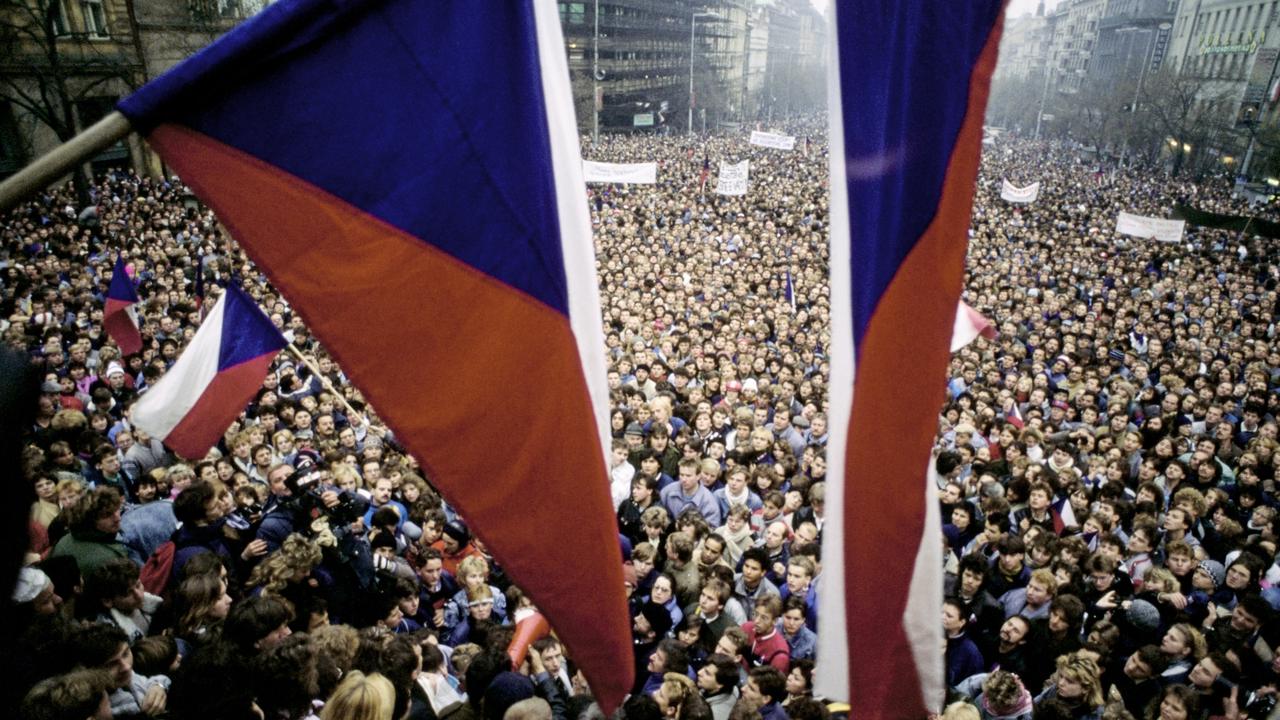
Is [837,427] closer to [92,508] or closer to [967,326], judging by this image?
[92,508]

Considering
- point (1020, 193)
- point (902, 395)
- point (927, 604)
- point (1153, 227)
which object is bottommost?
point (1020, 193)

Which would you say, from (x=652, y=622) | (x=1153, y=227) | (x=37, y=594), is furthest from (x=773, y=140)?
(x=37, y=594)

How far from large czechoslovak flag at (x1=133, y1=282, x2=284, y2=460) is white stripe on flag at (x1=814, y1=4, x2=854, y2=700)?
5.14 metres

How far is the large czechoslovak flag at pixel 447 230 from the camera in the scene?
6.18ft

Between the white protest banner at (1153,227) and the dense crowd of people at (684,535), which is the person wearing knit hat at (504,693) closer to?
the dense crowd of people at (684,535)

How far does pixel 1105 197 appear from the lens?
3341 centimetres

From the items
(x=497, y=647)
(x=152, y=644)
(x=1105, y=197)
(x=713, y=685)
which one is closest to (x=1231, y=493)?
(x=713, y=685)

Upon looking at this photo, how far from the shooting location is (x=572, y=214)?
7.16 feet

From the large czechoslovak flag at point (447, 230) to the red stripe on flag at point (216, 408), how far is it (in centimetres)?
451

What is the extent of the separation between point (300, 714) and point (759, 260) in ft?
53.0

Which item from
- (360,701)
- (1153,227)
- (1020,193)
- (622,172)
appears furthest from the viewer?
(1020,193)

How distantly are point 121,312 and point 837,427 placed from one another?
410 inches

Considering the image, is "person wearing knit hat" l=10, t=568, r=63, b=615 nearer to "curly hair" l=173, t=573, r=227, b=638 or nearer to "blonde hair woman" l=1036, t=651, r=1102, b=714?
"curly hair" l=173, t=573, r=227, b=638

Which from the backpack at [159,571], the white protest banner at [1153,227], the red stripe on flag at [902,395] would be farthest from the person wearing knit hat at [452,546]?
the white protest banner at [1153,227]
